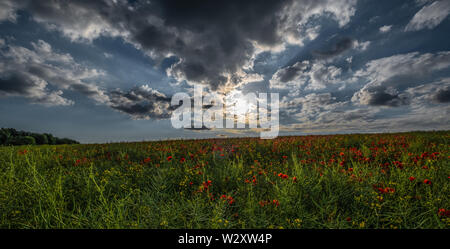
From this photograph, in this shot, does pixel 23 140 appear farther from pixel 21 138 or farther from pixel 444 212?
pixel 444 212

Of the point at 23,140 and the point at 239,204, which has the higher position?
the point at 23,140

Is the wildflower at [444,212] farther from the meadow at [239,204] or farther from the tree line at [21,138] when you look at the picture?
the tree line at [21,138]

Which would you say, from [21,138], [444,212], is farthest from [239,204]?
[21,138]

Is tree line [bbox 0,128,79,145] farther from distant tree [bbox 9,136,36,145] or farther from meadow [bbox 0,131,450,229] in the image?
meadow [bbox 0,131,450,229]

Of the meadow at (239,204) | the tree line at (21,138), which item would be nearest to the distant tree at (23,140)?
the tree line at (21,138)

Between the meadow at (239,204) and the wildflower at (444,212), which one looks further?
the meadow at (239,204)

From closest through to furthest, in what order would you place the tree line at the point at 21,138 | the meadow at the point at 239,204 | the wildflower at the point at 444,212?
the wildflower at the point at 444,212 → the meadow at the point at 239,204 → the tree line at the point at 21,138

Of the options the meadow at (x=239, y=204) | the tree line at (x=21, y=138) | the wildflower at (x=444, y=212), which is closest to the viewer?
the wildflower at (x=444, y=212)

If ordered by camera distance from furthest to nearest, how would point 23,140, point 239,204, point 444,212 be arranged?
point 23,140
point 239,204
point 444,212

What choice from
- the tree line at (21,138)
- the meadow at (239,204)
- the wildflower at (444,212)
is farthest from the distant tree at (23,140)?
the wildflower at (444,212)

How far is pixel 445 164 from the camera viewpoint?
13.7ft
